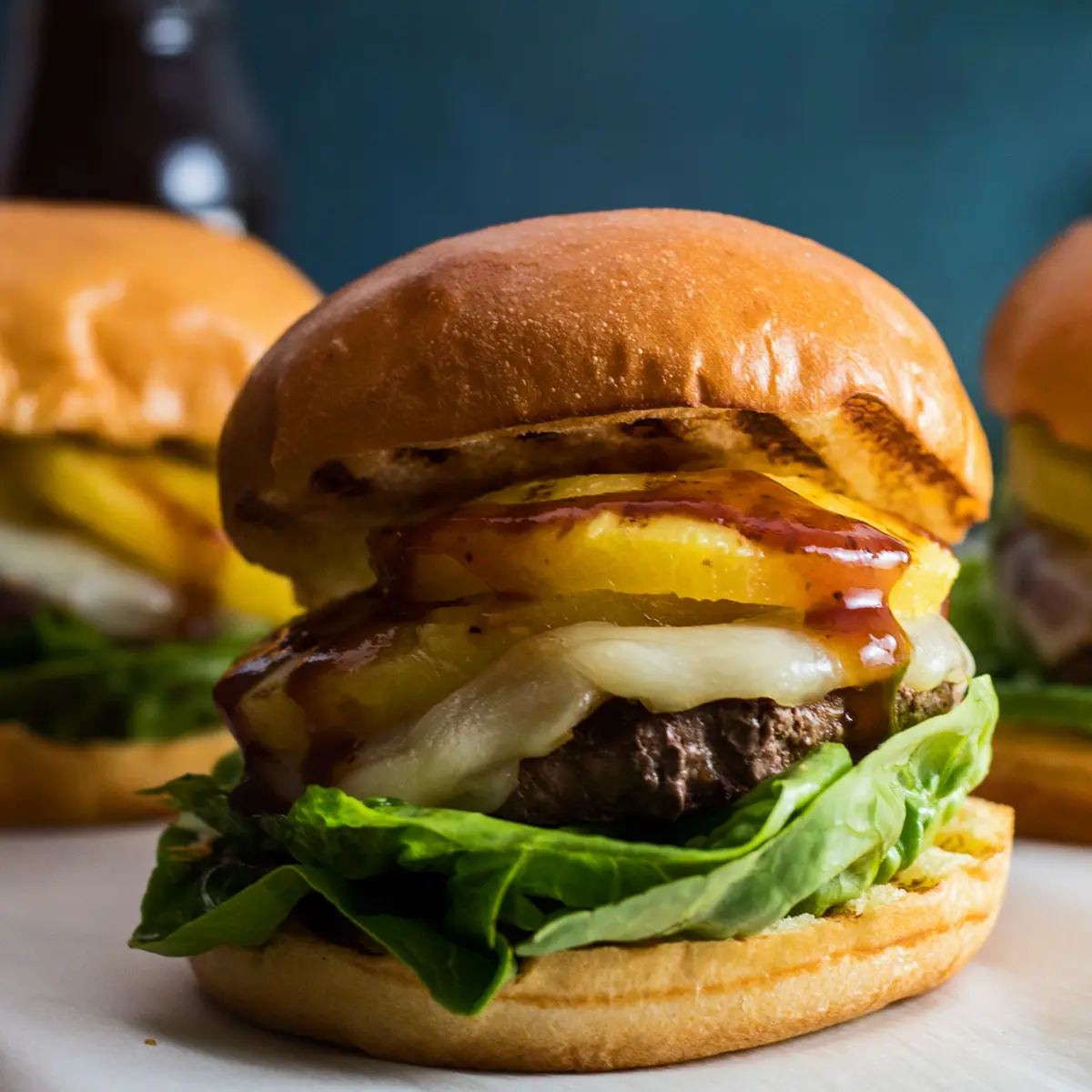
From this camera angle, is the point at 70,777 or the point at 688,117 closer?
the point at 70,777

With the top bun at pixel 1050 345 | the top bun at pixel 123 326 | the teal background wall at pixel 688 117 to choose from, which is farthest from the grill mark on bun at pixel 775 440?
the teal background wall at pixel 688 117

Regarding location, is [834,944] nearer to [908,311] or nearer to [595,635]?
[595,635]

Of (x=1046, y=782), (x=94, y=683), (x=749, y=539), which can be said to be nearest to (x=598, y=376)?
(x=749, y=539)

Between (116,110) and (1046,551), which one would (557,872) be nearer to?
(1046,551)

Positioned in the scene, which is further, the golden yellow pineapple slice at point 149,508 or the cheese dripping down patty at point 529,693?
the golden yellow pineapple slice at point 149,508

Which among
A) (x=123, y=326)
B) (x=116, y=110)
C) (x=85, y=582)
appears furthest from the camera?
(x=116, y=110)

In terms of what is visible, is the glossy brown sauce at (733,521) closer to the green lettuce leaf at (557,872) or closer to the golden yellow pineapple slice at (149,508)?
the green lettuce leaf at (557,872)

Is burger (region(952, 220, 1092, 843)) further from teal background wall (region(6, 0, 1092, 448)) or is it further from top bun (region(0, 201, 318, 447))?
A: teal background wall (region(6, 0, 1092, 448))

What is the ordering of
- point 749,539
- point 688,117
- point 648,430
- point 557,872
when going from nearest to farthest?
point 557,872 < point 749,539 < point 648,430 < point 688,117
